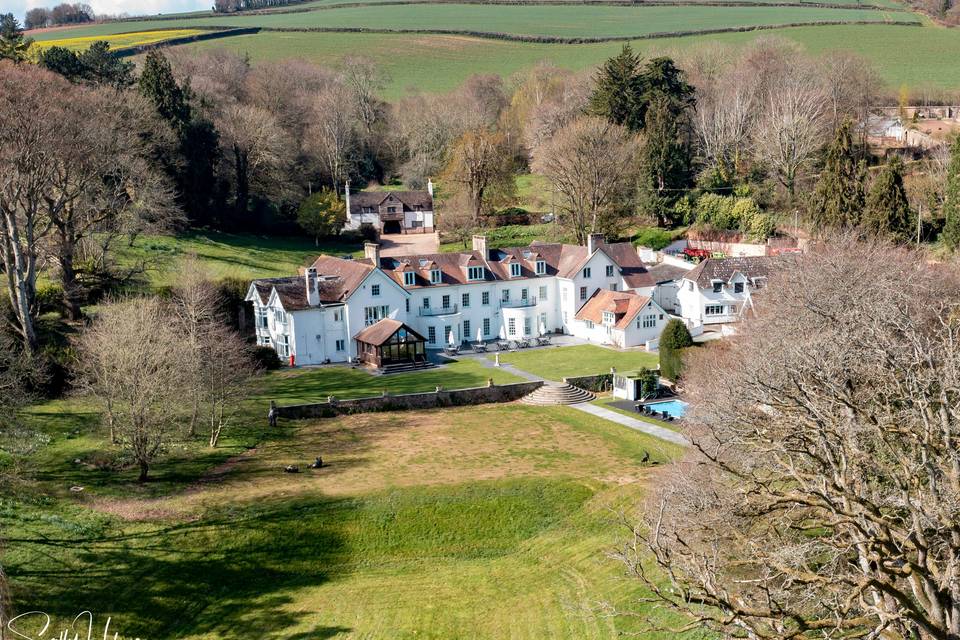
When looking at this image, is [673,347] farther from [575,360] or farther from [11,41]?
[11,41]

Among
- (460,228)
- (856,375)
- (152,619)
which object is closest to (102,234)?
(460,228)

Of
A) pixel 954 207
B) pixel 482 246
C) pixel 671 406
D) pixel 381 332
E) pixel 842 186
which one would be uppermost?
pixel 842 186

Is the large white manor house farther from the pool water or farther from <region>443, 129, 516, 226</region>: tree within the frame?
<region>443, 129, 516, 226</region>: tree

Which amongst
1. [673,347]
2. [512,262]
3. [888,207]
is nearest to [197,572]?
[673,347]

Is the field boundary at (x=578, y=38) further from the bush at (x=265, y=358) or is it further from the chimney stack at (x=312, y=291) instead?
the bush at (x=265, y=358)

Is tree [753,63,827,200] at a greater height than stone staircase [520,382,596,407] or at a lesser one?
greater

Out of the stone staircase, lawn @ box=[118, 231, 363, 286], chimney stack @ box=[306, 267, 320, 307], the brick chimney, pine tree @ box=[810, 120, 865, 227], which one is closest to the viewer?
the stone staircase

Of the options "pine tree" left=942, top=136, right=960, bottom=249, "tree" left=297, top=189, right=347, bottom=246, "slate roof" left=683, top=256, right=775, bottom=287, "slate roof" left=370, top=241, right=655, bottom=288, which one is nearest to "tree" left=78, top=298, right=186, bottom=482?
"slate roof" left=370, top=241, right=655, bottom=288

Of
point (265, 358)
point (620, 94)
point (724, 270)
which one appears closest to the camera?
point (265, 358)
